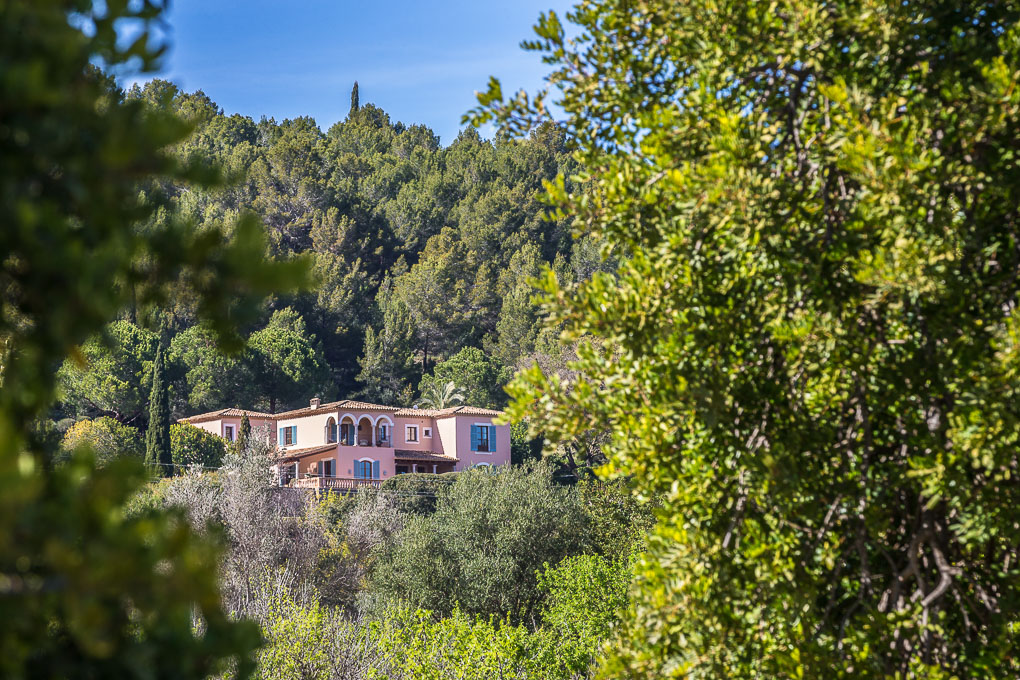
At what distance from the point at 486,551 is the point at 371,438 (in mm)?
25532

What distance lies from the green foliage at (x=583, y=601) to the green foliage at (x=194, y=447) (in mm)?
26921

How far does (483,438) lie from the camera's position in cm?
5075

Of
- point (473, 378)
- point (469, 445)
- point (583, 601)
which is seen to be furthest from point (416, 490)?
point (583, 601)

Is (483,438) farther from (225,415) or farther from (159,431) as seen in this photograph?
(159,431)

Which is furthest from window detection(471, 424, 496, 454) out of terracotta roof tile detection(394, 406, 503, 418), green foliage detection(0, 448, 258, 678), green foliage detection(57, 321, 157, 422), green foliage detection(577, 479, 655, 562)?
green foliage detection(0, 448, 258, 678)

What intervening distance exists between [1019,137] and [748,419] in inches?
54.1

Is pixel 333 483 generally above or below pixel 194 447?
below

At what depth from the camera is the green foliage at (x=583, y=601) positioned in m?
15.9

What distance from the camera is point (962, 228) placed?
3162mm

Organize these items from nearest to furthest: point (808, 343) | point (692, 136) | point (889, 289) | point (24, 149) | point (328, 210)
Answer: point (24, 149) → point (889, 289) → point (808, 343) → point (692, 136) → point (328, 210)

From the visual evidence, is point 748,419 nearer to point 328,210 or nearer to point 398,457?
point 398,457

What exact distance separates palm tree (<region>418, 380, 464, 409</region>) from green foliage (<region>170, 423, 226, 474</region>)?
15.3 m

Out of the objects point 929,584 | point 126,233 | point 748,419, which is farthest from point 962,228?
point 126,233

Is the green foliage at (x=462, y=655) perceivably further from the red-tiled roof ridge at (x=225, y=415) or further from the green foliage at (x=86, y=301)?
the red-tiled roof ridge at (x=225, y=415)
